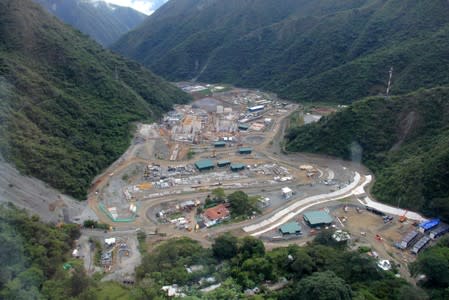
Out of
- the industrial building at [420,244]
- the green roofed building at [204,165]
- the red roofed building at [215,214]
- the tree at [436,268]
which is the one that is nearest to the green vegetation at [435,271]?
the tree at [436,268]

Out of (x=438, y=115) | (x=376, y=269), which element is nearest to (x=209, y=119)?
(x=438, y=115)

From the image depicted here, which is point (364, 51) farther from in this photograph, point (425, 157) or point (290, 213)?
point (290, 213)

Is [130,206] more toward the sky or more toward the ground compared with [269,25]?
more toward the ground

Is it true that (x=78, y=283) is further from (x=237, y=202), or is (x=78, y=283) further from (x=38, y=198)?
(x=237, y=202)

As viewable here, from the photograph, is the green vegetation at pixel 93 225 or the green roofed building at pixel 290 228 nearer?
the green roofed building at pixel 290 228

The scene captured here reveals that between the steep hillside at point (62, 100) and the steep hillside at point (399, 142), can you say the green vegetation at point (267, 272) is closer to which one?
the steep hillside at point (399, 142)

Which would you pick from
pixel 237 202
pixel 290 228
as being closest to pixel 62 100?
pixel 237 202

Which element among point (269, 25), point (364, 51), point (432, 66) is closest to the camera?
point (432, 66)
